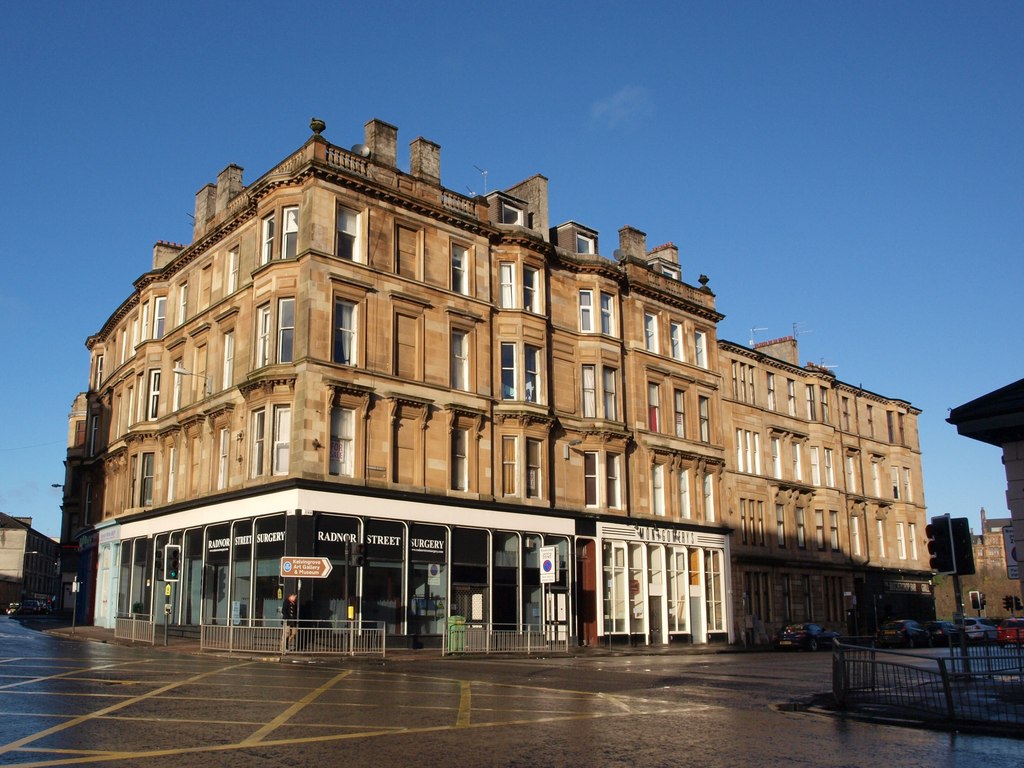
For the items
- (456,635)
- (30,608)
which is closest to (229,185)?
(456,635)

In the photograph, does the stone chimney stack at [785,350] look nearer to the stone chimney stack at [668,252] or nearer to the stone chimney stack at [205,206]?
the stone chimney stack at [668,252]

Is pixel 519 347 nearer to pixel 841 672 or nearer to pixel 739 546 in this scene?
pixel 739 546

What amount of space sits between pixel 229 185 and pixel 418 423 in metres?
14.4

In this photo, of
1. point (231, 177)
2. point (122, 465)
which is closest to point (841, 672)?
point (231, 177)

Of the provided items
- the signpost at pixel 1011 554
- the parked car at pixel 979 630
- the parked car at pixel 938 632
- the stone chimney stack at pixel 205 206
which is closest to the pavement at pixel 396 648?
the parked car at pixel 979 630

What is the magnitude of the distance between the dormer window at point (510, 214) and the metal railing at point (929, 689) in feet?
92.0

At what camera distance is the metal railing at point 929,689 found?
13.6m

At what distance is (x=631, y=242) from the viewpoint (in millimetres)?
47188

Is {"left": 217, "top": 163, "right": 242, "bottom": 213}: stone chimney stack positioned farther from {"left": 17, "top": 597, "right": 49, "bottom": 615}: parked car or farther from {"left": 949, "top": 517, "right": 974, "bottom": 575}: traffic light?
{"left": 17, "top": 597, "right": 49, "bottom": 615}: parked car

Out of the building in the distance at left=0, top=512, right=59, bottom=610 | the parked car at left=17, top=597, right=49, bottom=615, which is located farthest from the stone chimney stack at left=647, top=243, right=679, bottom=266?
the building in the distance at left=0, top=512, right=59, bottom=610

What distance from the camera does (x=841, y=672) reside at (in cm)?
1571

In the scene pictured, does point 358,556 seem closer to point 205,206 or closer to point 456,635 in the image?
point 456,635

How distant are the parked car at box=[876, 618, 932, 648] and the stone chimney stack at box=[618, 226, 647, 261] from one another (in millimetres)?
21900

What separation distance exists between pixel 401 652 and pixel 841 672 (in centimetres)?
1738
